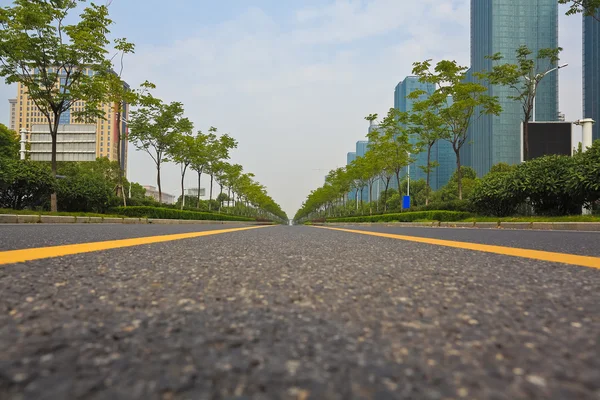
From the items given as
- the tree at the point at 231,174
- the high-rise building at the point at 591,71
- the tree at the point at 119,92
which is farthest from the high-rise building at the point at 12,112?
the high-rise building at the point at 591,71

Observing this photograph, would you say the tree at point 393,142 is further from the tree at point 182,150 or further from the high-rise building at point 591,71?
the high-rise building at point 591,71

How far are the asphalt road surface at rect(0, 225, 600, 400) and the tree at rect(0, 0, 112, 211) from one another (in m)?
17.4

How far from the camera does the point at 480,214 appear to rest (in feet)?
58.6

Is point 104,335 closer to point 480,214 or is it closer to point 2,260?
point 2,260

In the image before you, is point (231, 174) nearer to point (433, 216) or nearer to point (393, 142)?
point (393, 142)

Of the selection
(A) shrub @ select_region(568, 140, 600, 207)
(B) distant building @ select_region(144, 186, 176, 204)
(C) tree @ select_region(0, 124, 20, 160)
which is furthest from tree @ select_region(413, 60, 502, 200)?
(B) distant building @ select_region(144, 186, 176, 204)

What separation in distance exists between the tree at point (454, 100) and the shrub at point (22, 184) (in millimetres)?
21027

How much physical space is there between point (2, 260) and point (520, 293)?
114 inches

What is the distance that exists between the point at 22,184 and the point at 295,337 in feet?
57.4

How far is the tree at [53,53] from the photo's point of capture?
1591cm

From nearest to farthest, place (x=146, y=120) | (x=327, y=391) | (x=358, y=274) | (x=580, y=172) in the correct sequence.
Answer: (x=327, y=391) < (x=358, y=274) < (x=580, y=172) < (x=146, y=120)

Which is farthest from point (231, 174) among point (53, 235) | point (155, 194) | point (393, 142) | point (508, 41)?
point (155, 194)

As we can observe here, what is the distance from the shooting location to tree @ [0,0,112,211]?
1591cm

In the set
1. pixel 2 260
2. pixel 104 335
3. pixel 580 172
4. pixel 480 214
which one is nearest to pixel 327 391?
pixel 104 335
